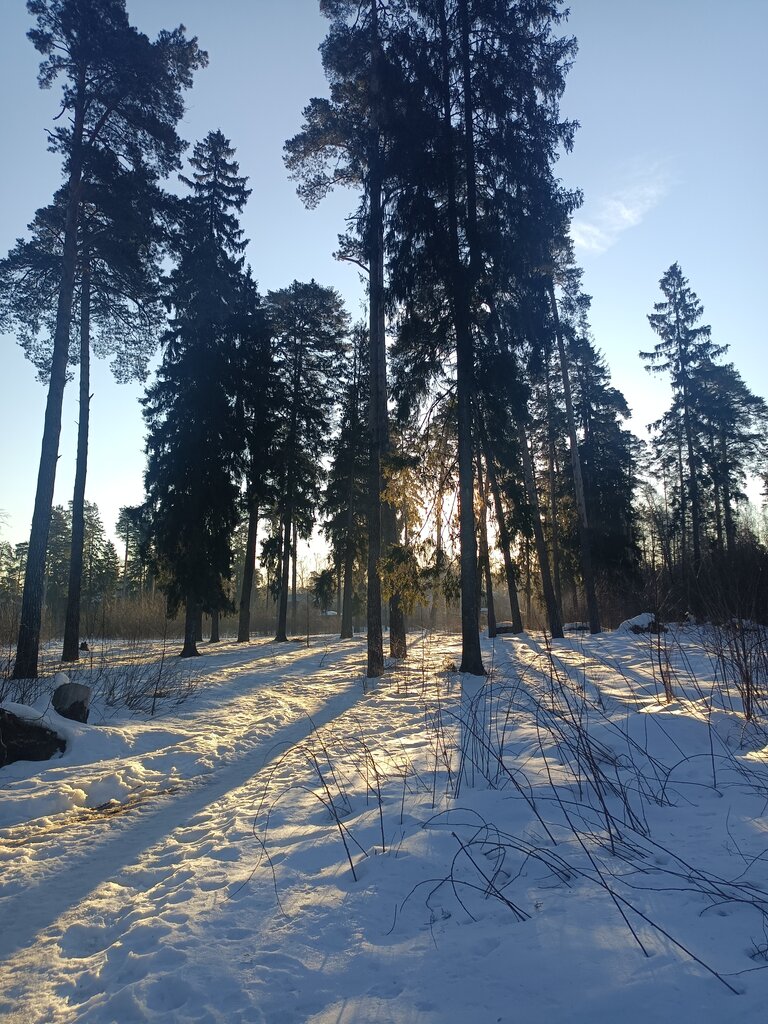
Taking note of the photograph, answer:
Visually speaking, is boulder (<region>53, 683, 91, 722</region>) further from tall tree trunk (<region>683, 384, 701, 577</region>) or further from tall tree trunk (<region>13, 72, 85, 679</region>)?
tall tree trunk (<region>683, 384, 701, 577</region>)

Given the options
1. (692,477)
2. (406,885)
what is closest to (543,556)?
(692,477)

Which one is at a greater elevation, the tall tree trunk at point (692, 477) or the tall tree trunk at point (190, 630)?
the tall tree trunk at point (692, 477)

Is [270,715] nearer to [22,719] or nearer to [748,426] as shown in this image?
[22,719]

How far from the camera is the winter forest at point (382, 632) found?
231cm

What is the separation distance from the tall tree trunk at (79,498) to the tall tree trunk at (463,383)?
10336 millimetres

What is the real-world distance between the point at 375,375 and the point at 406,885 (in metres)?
11.3

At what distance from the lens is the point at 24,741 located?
6.02 meters

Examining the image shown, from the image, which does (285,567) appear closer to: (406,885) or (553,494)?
(553,494)

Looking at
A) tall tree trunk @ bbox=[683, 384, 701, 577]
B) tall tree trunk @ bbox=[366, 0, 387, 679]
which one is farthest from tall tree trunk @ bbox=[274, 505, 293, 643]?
tall tree trunk @ bbox=[683, 384, 701, 577]

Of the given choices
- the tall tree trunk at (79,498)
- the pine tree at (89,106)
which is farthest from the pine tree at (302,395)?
the pine tree at (89,106)

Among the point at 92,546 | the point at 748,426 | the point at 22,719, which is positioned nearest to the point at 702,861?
the point at 22,719

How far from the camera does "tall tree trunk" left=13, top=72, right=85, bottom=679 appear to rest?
423 inches

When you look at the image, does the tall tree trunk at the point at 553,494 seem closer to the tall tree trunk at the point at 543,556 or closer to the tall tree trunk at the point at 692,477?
the tall tree trunk at the point at 543,556

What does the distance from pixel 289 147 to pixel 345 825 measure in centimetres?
1428
